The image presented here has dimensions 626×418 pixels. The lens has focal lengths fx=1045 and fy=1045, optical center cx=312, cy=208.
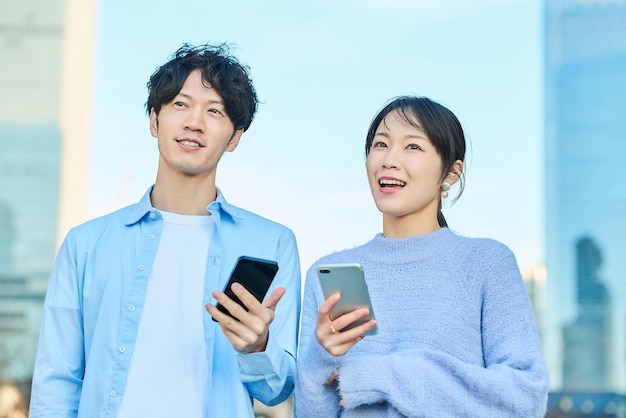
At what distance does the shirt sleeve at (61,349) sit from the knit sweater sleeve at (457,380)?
86 centimetres

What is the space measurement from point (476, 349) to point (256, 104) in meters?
1.14

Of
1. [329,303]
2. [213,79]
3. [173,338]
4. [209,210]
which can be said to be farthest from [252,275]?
[213,79]

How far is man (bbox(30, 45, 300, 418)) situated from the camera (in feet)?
9.62

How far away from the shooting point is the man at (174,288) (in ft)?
9.62

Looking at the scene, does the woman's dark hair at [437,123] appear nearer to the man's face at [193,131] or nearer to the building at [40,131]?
the man's face at [193,131]

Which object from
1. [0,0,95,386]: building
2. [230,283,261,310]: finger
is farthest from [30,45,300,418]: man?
[0,0,95,386]: building

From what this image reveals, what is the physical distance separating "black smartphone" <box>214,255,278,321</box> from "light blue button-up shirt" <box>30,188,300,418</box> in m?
0.23

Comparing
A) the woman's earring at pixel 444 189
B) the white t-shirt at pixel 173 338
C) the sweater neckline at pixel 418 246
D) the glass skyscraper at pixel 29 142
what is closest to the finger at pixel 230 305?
the white t-shirt at pixel 173 338

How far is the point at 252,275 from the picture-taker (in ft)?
8.64

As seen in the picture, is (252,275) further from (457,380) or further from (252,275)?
(457,380)

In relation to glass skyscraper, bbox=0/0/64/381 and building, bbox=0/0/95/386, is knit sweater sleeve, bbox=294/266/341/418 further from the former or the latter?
building, bbox=0/0/95/386

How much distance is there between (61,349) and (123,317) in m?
0.22

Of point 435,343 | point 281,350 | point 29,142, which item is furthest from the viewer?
point 29,142

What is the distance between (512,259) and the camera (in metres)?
2.88
